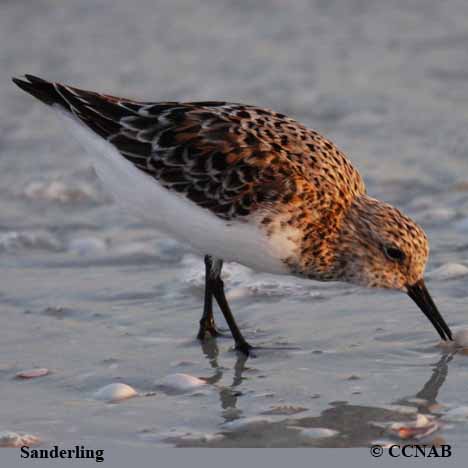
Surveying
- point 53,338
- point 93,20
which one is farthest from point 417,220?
point 93,20

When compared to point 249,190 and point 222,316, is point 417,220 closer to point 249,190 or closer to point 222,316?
point 222,316

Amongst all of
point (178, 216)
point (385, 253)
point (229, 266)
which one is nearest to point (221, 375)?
point (178, 216)

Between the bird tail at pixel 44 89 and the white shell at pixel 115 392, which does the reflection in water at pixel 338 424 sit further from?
the bird tail at pixel 44 89

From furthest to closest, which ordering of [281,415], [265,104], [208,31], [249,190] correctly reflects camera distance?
[208,31]
[265,104]
[249,190]
[281,415]

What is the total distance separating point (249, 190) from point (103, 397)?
143 cm

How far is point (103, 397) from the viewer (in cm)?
588

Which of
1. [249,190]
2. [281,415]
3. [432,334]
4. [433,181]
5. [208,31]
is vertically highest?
[208,31]

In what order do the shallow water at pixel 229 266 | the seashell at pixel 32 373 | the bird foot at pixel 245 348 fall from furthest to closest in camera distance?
the bird foot at pixel 245 348 < the seashell at pixel 32 373 < the shallow water at pixel 229 266

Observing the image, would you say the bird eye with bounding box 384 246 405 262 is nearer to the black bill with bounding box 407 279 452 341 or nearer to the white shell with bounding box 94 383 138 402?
the black bill with bounding box 407 279 452 341

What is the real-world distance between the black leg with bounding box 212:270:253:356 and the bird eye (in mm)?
965

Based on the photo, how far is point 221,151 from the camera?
6547 mm

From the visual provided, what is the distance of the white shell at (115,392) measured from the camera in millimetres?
5863

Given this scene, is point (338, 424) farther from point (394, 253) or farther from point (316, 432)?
point (394, 253)

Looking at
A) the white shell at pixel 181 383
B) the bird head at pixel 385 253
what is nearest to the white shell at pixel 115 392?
the white shell at pixel 181 383
